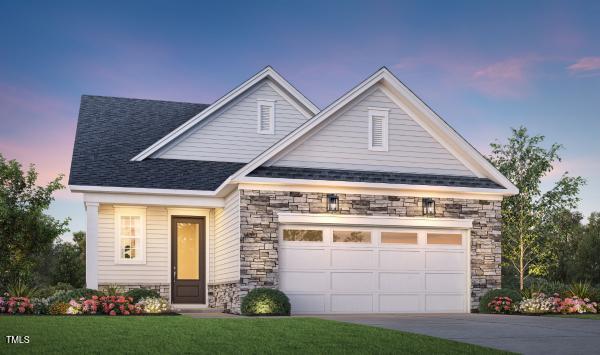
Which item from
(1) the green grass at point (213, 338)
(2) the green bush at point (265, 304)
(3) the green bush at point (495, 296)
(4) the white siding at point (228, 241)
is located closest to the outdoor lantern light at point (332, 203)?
(4) the white siding at point (228, 241)

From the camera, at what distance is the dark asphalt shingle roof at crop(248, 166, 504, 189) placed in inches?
756

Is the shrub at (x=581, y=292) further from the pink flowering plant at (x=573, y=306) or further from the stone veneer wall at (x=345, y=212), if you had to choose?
the stone veneer wall at (x=345, y=212)

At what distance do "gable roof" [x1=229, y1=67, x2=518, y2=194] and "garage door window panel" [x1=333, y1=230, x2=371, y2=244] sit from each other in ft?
8.88

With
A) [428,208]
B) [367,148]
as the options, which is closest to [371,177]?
[367,148]

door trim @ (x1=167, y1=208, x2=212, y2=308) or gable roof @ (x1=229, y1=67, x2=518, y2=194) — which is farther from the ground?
gable roof @ (x1=229, y1=67, x2=518, y2=194)

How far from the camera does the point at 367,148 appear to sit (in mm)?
20516

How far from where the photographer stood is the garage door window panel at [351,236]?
64.5 ft

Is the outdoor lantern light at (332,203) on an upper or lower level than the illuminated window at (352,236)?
upper

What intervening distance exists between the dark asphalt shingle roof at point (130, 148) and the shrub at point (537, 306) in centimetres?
883

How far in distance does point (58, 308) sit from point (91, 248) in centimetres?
292

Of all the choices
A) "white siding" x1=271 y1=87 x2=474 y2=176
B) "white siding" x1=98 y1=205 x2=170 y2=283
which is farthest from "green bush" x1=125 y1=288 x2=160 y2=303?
"white siding" x1=271 y1=87 x2=474 y2=176

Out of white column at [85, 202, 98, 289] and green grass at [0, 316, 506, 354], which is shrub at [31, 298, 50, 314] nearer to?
white column at [85, 202, 98, 289]

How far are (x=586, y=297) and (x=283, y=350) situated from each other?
12.8 metres

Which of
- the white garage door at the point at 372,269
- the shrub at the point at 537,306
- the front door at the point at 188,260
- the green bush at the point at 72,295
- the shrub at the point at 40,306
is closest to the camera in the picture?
the shrub at the point at 40,306
